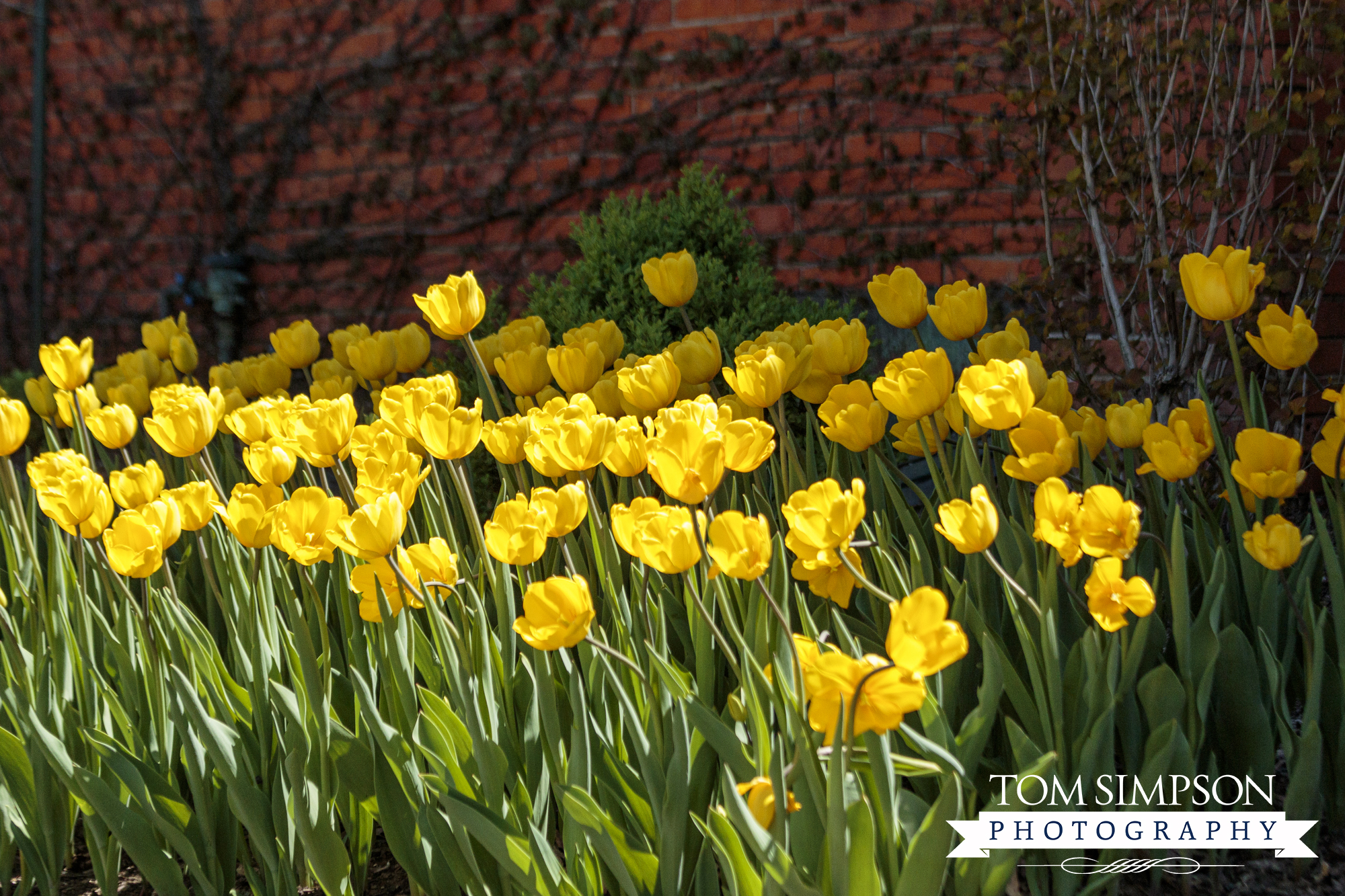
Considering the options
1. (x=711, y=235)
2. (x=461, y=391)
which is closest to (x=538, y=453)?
(x=461, y=391)

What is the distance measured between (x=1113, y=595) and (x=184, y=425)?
1147 millimetres

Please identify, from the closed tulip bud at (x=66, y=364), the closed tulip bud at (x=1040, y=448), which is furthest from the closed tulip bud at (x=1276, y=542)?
the closed tulip bud at (x=66, y=364)

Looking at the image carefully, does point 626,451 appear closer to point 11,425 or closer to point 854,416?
point 854,416

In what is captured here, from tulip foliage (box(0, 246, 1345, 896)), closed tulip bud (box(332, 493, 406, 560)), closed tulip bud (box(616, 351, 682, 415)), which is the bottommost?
tulip foliage (box(0, 246, 1345, 896))

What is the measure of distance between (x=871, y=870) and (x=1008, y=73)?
305 cm

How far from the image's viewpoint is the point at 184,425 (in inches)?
52.0

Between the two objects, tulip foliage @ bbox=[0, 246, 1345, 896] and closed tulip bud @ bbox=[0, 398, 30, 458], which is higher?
closed tulip bud @ bbox=[0, 398, 30, 458]

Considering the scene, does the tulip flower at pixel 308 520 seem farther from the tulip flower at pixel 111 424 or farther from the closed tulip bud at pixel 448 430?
the tulip flower at pixel 111 424

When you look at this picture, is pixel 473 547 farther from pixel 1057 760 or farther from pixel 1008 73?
pixel 1008 73

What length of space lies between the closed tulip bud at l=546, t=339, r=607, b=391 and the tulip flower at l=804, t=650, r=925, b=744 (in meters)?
0.88

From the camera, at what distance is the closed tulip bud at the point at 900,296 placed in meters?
1.50

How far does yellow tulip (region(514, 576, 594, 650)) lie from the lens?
2.63 ft

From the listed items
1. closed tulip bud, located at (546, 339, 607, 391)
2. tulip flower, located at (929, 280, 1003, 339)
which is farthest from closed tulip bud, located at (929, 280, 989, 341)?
closed tulip bud, located at (546, 339, 607, 391)

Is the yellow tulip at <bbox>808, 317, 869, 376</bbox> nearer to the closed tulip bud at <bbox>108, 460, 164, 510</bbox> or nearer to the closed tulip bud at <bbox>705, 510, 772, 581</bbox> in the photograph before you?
the closed tulip bud at <bbox>705, 510, 772, 581</bbox>
